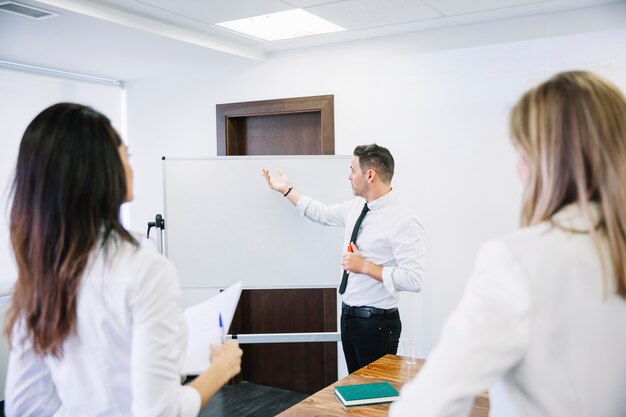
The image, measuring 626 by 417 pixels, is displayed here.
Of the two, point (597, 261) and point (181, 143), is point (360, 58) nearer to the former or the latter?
point (181, 143)

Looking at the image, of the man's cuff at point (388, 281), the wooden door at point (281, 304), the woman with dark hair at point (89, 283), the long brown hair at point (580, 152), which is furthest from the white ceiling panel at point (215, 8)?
the long brown hair at point (580, 152)

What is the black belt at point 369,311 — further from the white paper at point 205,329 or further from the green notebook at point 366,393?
the white paper at point 205,329

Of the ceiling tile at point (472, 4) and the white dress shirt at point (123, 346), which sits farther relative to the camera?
the ceiling tile at point (472, 4)

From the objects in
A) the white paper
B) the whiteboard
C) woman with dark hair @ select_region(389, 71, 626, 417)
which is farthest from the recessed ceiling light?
woman with dark hair @ select_region(389, 71, 626, 417)

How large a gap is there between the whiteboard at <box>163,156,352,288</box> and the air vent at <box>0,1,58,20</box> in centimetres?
94

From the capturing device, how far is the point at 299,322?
13.6 ft

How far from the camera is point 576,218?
2.69ft

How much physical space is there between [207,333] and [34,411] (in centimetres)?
40

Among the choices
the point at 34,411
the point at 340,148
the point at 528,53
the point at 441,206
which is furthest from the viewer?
the point at 340,148

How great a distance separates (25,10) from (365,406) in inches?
91.9

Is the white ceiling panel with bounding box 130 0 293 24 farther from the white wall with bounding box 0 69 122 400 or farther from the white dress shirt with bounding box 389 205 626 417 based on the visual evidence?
the white dress shirt with bounding box 389 205 626 417

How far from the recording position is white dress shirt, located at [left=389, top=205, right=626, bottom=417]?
75cm

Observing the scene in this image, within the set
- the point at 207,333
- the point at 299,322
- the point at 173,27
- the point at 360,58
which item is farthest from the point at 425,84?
the point at 207,333

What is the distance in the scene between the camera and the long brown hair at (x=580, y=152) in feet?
2.67
